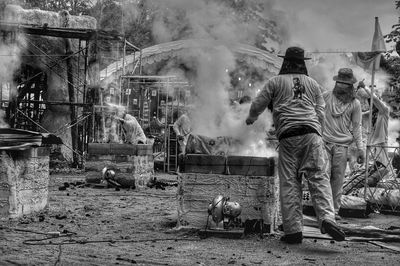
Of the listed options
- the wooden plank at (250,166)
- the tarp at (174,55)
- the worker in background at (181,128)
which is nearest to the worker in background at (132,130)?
the worker in background at (181,128)

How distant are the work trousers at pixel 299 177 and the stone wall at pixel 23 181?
365 centimetres

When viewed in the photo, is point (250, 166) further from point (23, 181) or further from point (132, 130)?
point (132, 130)

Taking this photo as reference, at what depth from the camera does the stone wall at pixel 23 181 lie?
7.20 m

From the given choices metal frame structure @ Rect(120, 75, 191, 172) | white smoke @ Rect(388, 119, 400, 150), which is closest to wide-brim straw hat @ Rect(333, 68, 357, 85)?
white smoke @ Rect(388, 119, 400, 150)

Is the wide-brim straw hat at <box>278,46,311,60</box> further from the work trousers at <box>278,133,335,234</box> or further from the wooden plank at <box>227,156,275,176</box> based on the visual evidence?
the wooden plank at <box>227,156,275,176</box>

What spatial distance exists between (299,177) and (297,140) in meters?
0.45

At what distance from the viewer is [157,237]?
639cm

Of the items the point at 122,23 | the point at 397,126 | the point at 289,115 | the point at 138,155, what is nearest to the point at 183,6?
the point at 138,155

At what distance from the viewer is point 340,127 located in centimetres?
844

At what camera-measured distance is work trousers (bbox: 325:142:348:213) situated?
8.23 meters

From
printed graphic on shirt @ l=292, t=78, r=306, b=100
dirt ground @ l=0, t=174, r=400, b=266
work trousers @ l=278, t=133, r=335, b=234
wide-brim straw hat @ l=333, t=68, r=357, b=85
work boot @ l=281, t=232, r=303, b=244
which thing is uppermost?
wide-brim straw hat @ l=333, t=68, r=357, b=85

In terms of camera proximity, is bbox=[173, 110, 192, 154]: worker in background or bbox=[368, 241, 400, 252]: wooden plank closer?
bbox=[368, 241, 400, 252]: wooden plank

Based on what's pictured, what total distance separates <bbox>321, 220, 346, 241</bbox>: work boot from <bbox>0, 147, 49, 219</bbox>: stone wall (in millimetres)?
4191

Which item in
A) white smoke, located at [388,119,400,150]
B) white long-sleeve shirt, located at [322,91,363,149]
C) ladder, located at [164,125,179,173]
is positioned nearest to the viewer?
white long-sleeve shirt, located at [322,91,363,149]
